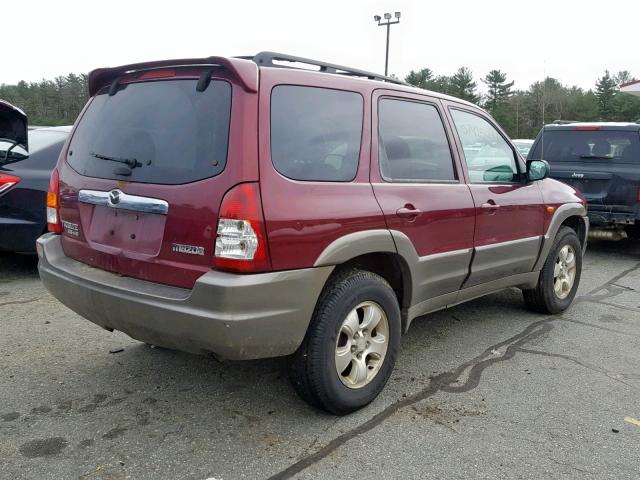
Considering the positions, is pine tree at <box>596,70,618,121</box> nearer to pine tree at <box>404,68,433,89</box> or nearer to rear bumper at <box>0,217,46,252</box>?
pine tree at <box>404,68,433,89</box>

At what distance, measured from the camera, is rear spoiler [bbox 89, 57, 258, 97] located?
2594mm

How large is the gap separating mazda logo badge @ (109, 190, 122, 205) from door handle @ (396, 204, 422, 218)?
4.92ft

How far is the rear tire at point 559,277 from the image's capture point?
4805 mm

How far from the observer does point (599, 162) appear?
7.96 meters

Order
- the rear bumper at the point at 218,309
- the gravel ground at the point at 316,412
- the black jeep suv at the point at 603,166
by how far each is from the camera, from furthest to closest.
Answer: the black jeep suv at the point at 603,166
the gravel ground at the point at 316,412
the rear bumper at the point at 218,309

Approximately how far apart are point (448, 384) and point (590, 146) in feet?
19.7

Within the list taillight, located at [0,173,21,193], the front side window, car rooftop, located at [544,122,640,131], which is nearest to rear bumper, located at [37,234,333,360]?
the front side window

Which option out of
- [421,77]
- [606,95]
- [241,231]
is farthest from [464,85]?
[241,231]

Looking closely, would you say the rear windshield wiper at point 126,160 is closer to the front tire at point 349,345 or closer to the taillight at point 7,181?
the front tire at point 349,345

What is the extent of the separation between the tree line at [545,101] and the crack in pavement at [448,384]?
52547 mm

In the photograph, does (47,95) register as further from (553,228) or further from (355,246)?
(355,246)

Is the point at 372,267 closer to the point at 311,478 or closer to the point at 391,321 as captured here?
the point at 391,321

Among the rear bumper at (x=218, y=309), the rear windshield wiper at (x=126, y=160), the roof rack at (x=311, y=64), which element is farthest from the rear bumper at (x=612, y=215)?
the rear windshield wiper at (x=126, y=160)

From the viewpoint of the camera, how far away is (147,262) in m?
2.74
